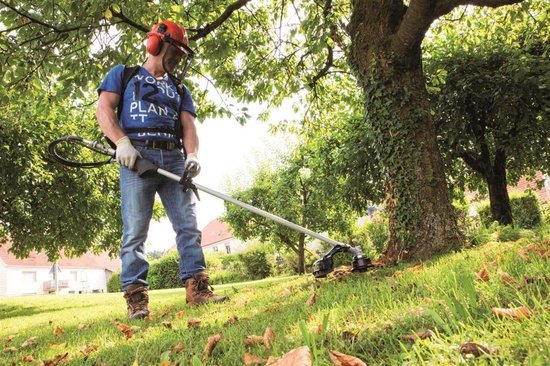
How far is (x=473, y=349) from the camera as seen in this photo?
3.58 feet

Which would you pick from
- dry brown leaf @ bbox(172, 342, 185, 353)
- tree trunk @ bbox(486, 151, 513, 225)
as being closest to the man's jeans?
dry brown leaf @ bbox(172, 342, 185, 353)

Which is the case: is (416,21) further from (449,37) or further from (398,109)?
(449,37)

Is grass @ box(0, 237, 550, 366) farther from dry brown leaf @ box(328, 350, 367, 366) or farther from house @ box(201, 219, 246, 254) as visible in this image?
house @ box(201, 219, 246, 254)

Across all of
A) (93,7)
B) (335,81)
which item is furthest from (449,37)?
(93,7)

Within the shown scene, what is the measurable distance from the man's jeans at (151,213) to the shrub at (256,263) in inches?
1029

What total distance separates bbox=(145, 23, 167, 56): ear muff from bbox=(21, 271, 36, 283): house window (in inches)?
2175

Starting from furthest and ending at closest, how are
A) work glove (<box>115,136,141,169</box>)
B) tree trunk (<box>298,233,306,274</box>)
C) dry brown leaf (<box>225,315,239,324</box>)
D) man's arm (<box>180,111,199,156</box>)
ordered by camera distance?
tree trunk (<box>298,233,306,274</box>)
man's arm (<box>180,111,199,156</box>)
work glove (<box>115,136,141,169</box>)
dry brown leaf (<box>225,315,239,324</box>)

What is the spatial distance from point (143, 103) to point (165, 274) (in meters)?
31.2

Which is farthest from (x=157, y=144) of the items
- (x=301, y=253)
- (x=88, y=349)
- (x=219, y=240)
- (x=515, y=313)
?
(x=219, y=240)

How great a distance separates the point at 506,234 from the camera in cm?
491

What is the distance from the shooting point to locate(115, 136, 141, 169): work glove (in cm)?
354

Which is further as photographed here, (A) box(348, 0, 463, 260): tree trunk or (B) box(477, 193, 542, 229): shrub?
(B) box(477, 193, 542, 229): shrub

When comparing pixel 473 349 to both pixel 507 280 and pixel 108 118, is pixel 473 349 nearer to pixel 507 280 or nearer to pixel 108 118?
pixel 507 280

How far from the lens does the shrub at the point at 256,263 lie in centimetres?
2964
